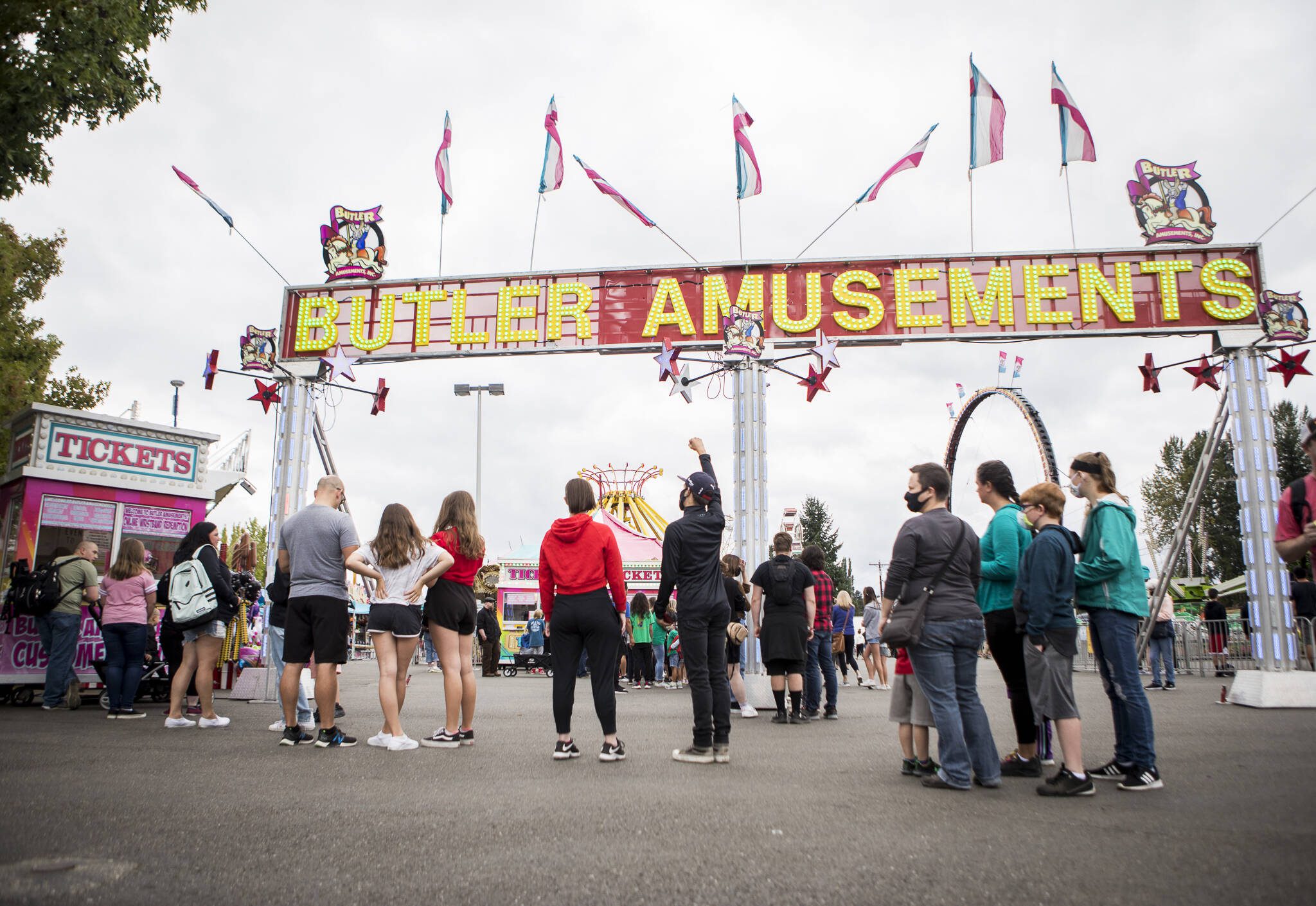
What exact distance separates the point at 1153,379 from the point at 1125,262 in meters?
1.74

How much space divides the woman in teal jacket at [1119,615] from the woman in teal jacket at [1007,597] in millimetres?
395

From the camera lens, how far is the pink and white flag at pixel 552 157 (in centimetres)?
1495

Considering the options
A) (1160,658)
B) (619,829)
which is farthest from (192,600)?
(1160,658)

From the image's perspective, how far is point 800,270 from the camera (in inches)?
529

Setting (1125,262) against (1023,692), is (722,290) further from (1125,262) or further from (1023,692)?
(1023,692)

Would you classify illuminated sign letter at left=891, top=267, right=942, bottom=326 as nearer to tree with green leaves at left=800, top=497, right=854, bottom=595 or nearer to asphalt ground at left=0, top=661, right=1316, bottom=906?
asphalt ground at left=0, top=661, right=1316, bottom=906

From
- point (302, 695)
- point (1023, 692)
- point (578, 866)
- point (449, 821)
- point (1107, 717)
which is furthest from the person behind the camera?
point (1107, 717)

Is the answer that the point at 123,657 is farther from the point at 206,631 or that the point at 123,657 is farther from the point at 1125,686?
the point at 1125,686

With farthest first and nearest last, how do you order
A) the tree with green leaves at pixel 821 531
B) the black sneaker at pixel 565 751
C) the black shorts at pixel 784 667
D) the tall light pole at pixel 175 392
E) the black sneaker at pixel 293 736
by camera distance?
the tree with green leaves at pixel 821 531
the tall light pole at pixel 175 392
the black shorts at pixel 784 667
the black sneaker at pixel 293 736
the black sneaker at pixel 565 751

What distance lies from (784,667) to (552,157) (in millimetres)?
9419

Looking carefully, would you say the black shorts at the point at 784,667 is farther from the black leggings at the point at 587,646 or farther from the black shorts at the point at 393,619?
the black shorts at the point at 393,619

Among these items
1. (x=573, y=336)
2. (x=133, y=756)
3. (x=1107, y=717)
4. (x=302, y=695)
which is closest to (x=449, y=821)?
(x=133, y=756)

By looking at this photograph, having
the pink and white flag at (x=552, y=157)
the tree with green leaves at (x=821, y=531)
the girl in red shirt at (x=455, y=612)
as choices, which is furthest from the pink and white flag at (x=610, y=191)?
the tree with green leaves at (x=821, y=531)

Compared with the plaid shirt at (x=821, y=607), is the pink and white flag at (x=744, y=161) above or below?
above
